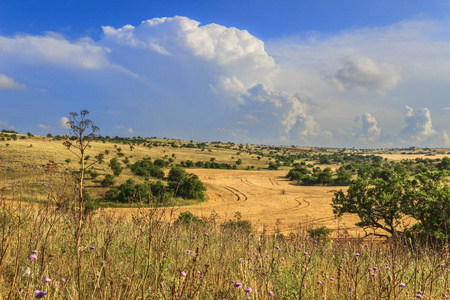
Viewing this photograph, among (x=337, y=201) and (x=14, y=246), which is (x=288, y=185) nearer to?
(x=337, y=201)

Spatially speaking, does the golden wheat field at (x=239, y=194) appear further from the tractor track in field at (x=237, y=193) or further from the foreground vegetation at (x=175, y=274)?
the foreground vegetation at (x=175, y=274)

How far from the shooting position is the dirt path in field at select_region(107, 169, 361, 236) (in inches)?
965

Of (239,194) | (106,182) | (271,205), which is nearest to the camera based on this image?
(106,182)

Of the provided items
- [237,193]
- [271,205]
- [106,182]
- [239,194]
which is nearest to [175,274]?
[271,205]

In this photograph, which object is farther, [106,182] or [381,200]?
[106,182]

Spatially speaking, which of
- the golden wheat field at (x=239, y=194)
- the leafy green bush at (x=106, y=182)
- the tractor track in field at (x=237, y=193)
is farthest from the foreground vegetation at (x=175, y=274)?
the tractor track in field at (x=237, y=193)

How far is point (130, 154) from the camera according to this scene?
66.8 metres

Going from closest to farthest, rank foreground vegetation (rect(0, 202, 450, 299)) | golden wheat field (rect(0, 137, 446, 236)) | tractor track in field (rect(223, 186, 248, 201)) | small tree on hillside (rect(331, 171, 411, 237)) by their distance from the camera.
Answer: foreground vegetation (rect(0, 202, 450, 299)) → small tree on hillside (rect(331, 171, 411, 237)) → golden wheat field (rect(0, 137, 446, 236)) → tractor track in field (rect(223, 186, 248, 201))

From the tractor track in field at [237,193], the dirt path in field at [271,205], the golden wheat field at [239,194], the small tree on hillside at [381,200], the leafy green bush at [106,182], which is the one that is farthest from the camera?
the tractor track in field at [237,193]

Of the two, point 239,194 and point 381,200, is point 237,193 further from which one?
point 381,200

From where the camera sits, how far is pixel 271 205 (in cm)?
3338

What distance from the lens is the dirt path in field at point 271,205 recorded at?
80.4ft

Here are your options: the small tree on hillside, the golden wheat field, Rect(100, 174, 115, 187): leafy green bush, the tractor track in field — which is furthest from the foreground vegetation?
the tractor track in field

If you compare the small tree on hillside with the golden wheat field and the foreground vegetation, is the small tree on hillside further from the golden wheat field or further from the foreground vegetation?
the foreground vegetation
